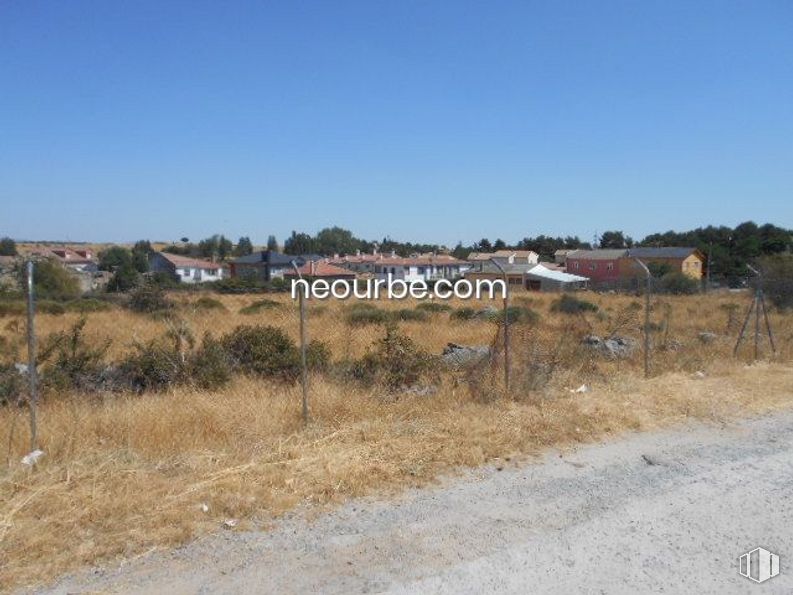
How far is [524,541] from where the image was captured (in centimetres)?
380

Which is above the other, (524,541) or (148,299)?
(148,299)

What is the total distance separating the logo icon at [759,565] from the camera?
342 centimetres

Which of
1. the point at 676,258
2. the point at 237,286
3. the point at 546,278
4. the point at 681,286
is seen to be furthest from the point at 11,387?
the point at 676,258

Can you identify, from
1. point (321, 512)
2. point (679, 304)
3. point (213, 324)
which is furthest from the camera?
point (679, 304)

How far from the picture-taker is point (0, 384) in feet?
23.8

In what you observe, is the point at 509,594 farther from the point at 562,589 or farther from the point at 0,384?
the point at 0,384

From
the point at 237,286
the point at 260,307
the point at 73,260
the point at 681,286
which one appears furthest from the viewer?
the point at 73,260

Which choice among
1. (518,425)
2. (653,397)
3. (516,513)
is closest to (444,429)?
(518,425)

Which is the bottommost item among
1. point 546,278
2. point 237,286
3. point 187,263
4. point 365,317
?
point 365,317

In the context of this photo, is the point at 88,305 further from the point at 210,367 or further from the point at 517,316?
the point at 210,367

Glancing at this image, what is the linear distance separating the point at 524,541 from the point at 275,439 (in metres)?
2.58

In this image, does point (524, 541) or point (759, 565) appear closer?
point (759, 565)

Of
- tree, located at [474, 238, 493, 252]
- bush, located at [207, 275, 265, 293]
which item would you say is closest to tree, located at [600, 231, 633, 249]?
tree, located at [474, 238, 493, 252]

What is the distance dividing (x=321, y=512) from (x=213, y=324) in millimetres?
13407
